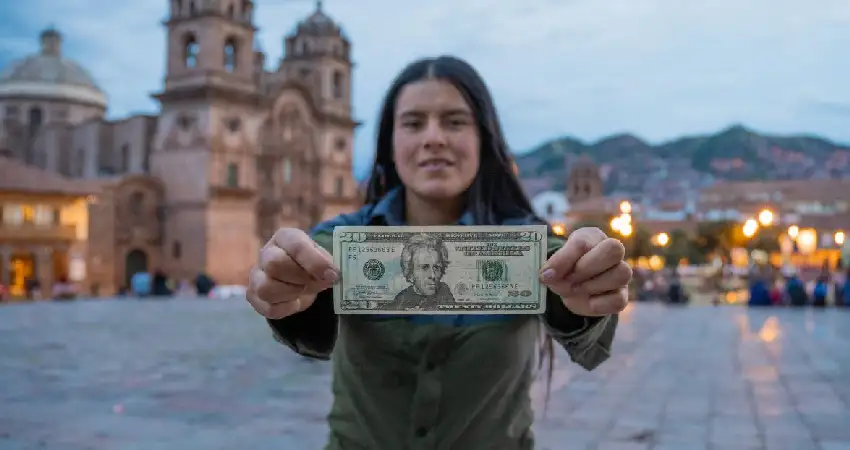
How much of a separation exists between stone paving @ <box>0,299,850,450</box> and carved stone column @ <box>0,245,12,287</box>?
18.5 metres

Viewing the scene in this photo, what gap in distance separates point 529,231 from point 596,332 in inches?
13.2

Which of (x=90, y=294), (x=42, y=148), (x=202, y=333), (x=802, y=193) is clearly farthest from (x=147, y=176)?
(x=802, y=193)

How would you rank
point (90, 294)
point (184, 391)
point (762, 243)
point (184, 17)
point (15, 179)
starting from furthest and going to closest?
point (762, 243), point (184, 17), point (90, 294), point (15, 179), point (184, 391)

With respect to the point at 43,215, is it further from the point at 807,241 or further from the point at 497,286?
the point at 807,241

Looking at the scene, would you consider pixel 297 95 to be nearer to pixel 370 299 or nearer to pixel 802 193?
pixel 370 299

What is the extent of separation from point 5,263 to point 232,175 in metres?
11.6

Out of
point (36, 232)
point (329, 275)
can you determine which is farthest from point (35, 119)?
point (329, 275)

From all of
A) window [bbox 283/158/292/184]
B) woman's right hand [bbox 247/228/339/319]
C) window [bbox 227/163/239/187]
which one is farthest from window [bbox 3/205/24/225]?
woman's right hand [bbox 247/228/339/319]

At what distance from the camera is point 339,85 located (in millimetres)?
48812

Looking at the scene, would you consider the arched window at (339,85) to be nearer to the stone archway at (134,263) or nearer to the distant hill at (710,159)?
the stone archway at (134,263)

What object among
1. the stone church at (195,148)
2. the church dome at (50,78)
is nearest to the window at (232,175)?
the stone church at (195,148)

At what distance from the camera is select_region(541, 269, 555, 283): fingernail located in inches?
65.8

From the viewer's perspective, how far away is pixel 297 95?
43.5 meters

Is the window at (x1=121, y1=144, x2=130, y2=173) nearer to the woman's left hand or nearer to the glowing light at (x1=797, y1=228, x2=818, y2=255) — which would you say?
the woman's left hand
